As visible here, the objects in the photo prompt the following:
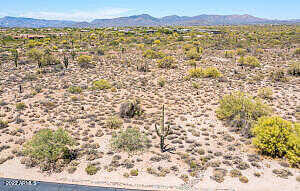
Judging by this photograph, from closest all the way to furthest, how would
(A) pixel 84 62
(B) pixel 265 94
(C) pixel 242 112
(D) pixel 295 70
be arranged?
(C) pixel 242 112 → (B) pixel 265 94 → (D) pixel 295 70 → (A) pixel 84 62

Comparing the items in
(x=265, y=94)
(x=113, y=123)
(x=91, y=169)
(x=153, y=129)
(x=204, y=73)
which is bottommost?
(x=91, y=169)

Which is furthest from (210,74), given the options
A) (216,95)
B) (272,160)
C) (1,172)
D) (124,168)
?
(1,172)

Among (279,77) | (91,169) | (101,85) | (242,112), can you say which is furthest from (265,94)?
(91,169)

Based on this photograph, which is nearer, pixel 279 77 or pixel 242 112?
pixel 242 112

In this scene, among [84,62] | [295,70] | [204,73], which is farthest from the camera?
[84,62]

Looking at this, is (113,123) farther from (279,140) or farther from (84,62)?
(84,62)

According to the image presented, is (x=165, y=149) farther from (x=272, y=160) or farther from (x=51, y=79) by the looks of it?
(x=51, y=79)

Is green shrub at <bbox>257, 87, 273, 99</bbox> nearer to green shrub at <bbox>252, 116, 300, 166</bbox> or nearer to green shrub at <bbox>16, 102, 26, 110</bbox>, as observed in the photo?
green shrub at <bbox>252, 116, 300, 166</bbox>

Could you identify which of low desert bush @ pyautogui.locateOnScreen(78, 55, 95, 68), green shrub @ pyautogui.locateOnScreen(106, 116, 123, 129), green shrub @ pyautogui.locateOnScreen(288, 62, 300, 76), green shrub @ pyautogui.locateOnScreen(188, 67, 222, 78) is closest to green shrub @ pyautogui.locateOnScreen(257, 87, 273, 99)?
green shrub @ pyautogui.locateOnScreen(188, 67, 222, 78)

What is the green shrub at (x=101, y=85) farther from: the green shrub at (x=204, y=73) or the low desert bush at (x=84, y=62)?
the green shrub at (x=204, y=73)
